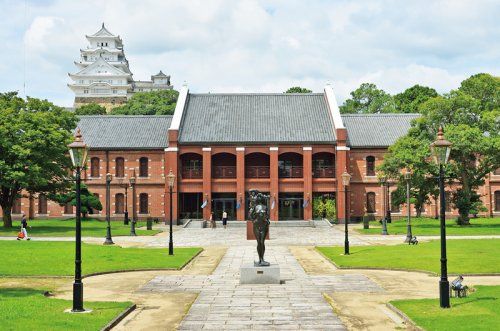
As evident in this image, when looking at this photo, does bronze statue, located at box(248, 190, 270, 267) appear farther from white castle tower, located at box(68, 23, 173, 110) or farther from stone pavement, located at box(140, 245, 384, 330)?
white castle tower, located at box(68, 23, 173, 110)

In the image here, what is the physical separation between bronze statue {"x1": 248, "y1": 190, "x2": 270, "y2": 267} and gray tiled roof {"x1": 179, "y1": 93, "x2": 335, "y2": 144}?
37.8 metres

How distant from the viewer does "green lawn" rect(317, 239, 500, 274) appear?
21.7 meters

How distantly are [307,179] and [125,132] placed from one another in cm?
2095

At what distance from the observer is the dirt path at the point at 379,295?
43.5 ft

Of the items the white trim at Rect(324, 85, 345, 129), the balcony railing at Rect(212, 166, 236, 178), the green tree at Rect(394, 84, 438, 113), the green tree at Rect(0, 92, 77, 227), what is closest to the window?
the green tree at Rect(0, 92, 77, 227)

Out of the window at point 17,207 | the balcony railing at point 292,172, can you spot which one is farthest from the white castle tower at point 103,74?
the balcony railing at point 292,172

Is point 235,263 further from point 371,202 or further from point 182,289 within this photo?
point 371,202

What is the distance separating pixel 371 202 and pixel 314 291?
4425 centimetres

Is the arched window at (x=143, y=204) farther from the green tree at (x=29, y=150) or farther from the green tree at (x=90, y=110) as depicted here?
the green tree at (x=90, y=110)

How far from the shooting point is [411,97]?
281 ft

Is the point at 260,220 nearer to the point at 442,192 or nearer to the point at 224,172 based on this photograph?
the point at 442,192

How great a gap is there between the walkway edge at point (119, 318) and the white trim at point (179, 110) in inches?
1689

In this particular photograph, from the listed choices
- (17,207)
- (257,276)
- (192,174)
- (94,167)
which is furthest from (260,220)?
(17,207)

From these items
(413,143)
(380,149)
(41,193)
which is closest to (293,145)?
(380,149)
